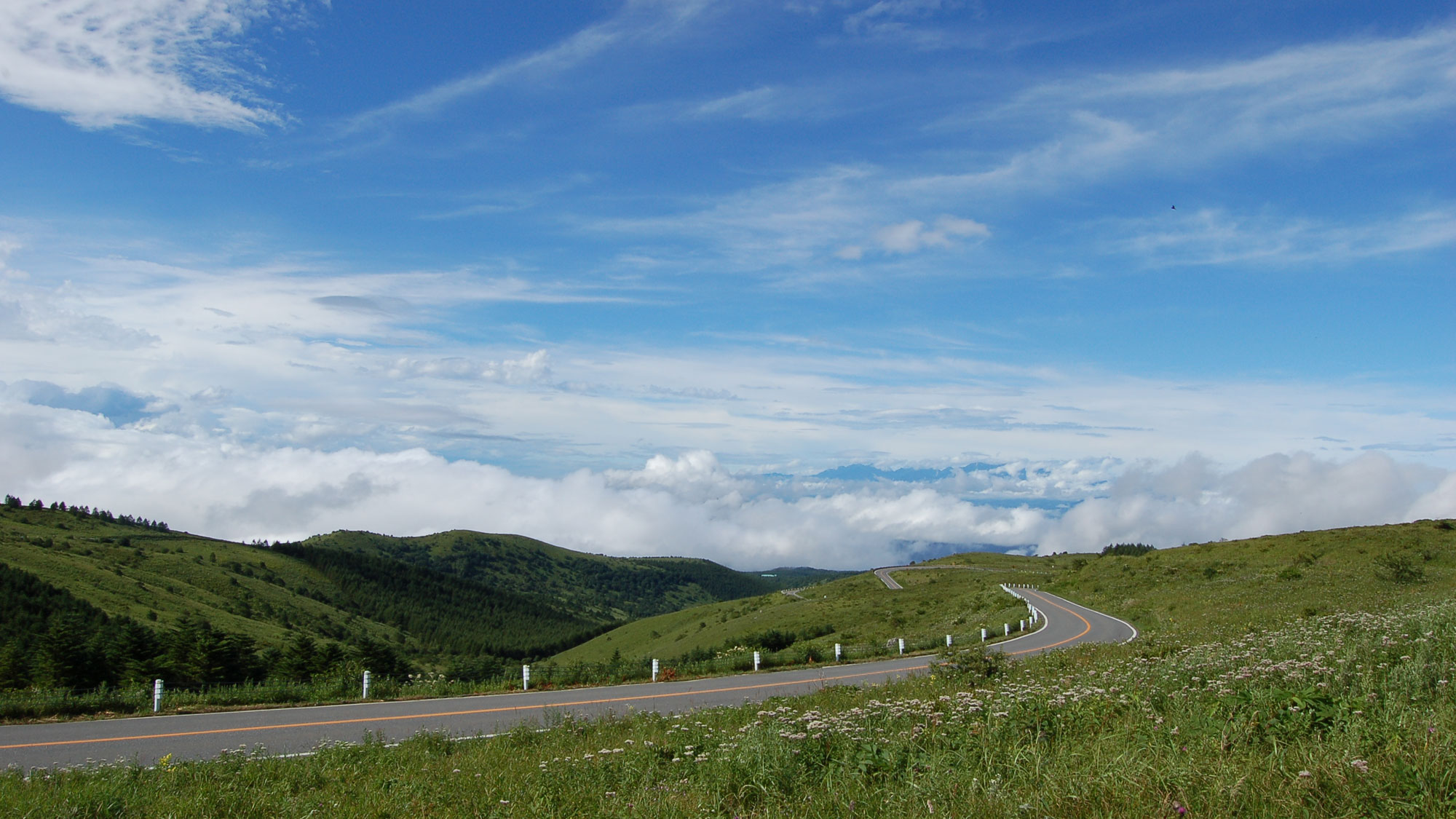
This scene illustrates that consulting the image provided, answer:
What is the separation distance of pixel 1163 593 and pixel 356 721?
54.0 m

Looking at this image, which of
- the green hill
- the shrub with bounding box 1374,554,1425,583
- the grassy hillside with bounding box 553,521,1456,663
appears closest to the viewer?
the grassy hillside with bounding box 553,521,1456,663

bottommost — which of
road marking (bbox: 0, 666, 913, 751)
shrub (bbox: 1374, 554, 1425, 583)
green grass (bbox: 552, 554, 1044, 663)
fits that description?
green grass (bbox: 552, 554, 1044, 663)

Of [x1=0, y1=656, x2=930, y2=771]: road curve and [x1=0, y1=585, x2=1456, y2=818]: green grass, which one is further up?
[x1=0, y1=585, x2=1456, y2=818]: green grass

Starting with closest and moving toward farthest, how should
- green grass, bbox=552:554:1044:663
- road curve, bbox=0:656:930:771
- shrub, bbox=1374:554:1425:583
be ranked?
road curve, bbox=0:656:930:771
shrub, bbox=1374:554:1425:583
green grass, bbox=552:554:1044:663

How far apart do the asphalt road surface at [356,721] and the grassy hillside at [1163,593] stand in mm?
12185

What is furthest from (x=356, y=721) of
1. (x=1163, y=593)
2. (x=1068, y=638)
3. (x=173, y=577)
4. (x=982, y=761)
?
(x=173, y=577)

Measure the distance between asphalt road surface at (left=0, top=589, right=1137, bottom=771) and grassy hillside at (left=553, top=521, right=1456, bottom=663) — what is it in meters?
12.2

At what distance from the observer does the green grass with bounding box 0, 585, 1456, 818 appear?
17.3 ft

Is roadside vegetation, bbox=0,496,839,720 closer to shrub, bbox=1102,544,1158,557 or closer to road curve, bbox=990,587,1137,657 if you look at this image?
road curve, bbox=990,587,1137,657

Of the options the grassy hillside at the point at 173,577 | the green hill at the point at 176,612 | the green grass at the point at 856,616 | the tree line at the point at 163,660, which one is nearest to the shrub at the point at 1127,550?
the green grass at the point at 856,616

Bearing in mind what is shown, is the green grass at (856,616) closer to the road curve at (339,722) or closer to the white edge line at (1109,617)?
the white edge line at (1109,617)

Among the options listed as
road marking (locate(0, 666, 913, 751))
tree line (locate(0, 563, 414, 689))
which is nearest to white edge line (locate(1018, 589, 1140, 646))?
road marking (locate(0, 666, 913, 751))

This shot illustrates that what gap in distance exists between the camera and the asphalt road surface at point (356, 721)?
13523 mm

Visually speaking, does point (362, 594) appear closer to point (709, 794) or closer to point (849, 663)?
point (849, 663)
